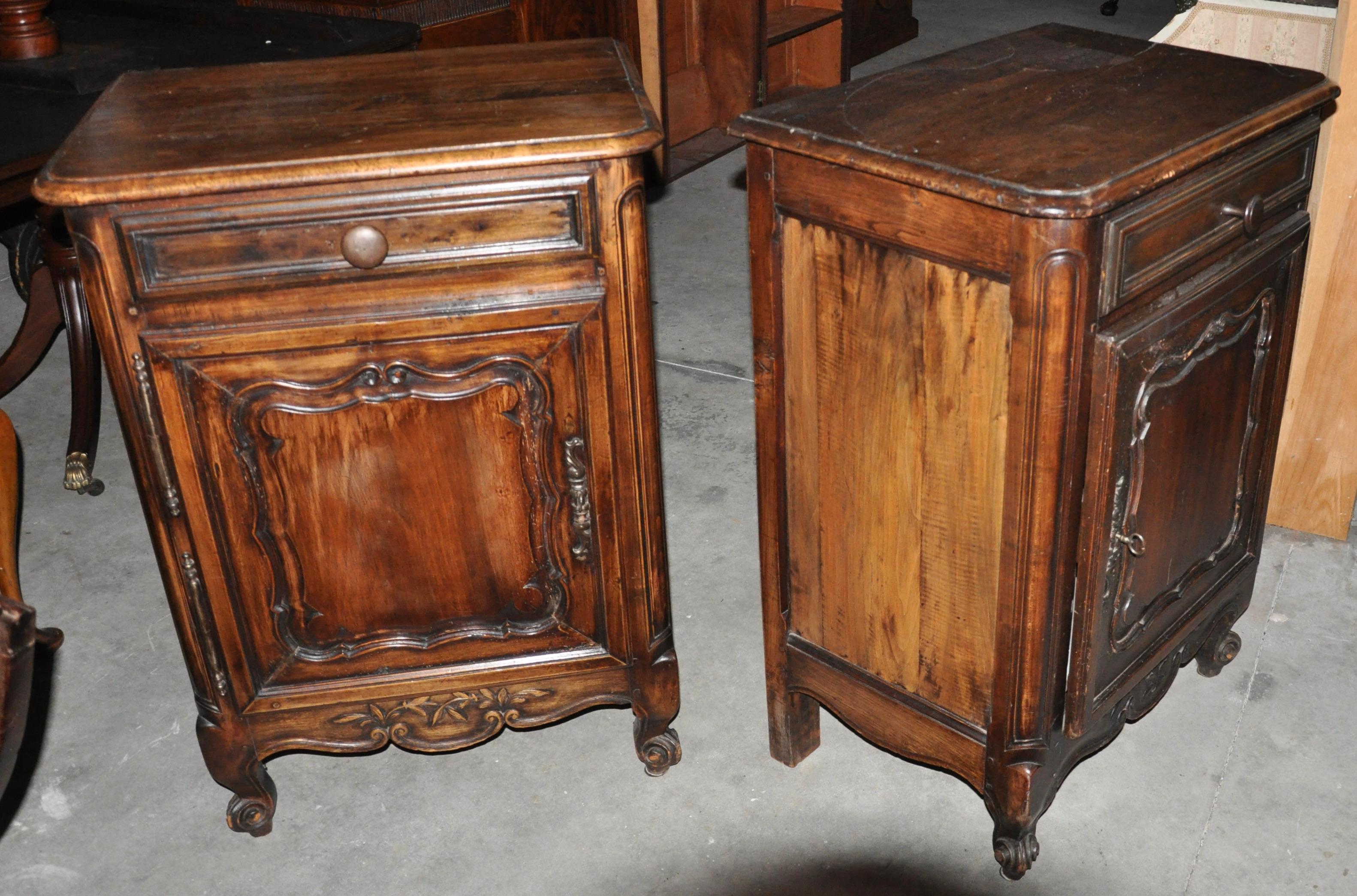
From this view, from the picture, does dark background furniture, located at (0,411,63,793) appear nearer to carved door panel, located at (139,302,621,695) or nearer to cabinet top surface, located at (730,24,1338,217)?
carved door panel, located at (139,302,621,695)

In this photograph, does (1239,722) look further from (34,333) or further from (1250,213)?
(34,333)

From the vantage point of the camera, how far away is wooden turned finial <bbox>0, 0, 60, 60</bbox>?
2627 mm

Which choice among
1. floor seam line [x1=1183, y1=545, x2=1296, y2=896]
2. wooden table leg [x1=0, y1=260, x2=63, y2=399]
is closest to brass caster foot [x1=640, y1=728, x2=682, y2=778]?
floor seam line [x1=1183, y1=545, x2=1296, y2=896]

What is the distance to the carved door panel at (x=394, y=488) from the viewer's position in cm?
159

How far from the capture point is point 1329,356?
2350 mm

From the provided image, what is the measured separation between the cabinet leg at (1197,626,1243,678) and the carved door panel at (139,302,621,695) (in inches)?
39.4

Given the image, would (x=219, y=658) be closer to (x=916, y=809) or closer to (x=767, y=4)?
(x=916, y=809)

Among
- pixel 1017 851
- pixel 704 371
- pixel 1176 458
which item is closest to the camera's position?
pixel 1176 458

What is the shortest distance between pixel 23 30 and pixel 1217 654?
253cm

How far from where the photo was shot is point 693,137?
190 inches

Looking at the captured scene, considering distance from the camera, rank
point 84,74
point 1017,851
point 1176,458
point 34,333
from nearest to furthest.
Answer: point 1176,458
point 1017,851
point 84,74
point 34,333

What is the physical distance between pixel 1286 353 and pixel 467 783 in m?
1.36

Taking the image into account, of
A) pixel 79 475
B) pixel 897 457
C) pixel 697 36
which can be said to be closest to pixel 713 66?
pixel 697 36

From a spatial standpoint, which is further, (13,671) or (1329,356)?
(1329,356)
